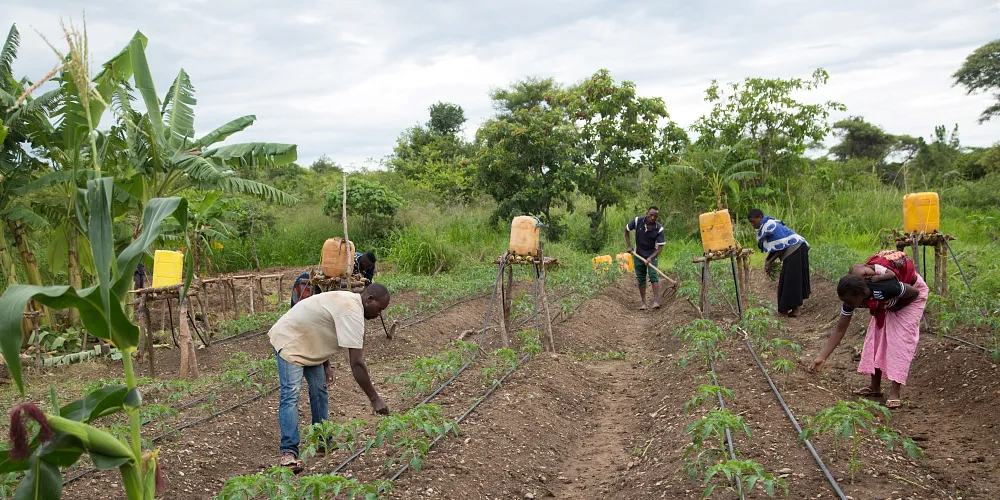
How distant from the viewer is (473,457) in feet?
15.3

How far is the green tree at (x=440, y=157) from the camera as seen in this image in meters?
23.7

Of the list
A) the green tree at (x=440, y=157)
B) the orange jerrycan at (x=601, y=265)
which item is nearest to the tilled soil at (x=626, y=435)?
the orange jerrycan at (x=601, y=265)

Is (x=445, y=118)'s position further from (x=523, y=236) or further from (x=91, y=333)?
(x=91, y=333)

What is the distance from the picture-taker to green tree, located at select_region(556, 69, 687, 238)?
750 inches

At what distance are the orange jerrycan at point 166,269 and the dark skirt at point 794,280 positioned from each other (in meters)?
6.98

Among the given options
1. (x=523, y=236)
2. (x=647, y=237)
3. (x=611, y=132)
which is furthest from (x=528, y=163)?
(x=523, y=236)

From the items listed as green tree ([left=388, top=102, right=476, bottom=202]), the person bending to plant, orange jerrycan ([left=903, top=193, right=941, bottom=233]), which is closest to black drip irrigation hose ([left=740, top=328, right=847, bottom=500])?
orange jerrycan ([left=903, top=193, right=941, bottom=233])

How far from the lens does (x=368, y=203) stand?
18672 mm

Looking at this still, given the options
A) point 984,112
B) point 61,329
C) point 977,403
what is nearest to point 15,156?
point 61,329

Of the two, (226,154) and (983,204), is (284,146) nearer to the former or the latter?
(226,154)

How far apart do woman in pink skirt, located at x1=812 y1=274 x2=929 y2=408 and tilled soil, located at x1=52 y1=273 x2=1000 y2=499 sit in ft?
1.05

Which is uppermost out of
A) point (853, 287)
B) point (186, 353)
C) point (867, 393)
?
point (853, 287)

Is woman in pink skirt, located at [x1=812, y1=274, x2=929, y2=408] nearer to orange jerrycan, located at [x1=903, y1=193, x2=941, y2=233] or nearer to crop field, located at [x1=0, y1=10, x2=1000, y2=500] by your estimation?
crop field, located at [x1=0, y1=10, x2=1000, y2=500]

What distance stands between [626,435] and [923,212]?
170 inches
